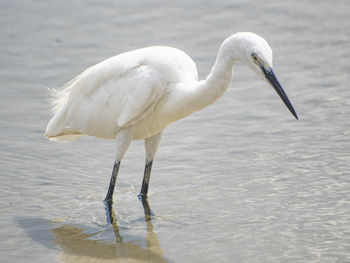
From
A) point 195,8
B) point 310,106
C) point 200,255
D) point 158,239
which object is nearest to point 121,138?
point 158,239

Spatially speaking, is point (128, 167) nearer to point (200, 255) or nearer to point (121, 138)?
point (121, 138)

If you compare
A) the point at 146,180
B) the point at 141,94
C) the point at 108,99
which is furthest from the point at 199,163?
the point at 141,94

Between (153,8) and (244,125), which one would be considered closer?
(244,125)

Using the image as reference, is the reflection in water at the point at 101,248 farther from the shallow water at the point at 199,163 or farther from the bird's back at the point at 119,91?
the bird's back at the point at 119,91

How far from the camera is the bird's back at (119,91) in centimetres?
551

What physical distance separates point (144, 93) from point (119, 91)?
35cm

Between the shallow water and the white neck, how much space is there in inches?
39.4

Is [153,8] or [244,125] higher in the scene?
[153,8]

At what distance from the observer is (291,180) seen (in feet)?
20.3

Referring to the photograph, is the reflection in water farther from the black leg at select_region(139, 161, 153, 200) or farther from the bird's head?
the bird's head

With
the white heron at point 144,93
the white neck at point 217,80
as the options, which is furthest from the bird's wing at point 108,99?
the white neck at point 217,80

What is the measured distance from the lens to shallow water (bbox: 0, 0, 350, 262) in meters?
5.16

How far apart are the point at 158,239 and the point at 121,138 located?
3.25ft

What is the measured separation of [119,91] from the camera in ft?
18.8
